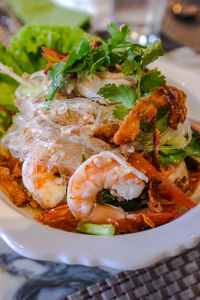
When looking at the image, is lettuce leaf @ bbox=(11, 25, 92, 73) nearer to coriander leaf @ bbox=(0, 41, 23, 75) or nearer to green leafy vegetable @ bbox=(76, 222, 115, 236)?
coriander leaf @ bbox=(0, 41, 23, 75)

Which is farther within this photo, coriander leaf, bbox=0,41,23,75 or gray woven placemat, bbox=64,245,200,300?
coriander leaf, bbox=0,41,23,75

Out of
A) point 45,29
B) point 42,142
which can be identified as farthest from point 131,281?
point 45,29

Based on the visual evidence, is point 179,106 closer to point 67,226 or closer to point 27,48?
point 67,226

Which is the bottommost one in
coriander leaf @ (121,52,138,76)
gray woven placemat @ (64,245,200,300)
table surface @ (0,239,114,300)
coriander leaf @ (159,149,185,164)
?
table surface @ (0,239,114,300)

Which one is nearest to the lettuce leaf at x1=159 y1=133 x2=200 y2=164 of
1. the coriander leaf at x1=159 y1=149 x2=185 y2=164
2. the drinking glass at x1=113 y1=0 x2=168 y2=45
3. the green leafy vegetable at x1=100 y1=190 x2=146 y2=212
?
the coriander leaf at x1=159 y1=149 x2=185 y2=164

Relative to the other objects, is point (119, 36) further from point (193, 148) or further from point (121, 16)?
point (121, 16)

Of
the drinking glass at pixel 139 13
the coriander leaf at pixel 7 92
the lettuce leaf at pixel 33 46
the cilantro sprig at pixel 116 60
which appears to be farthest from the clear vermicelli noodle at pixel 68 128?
the drinking glass at pixel 139 13

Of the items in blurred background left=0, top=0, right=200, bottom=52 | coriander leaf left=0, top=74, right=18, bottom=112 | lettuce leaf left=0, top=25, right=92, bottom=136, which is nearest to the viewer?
coriander leaf left=0, top=74, right=18, bottom=112
